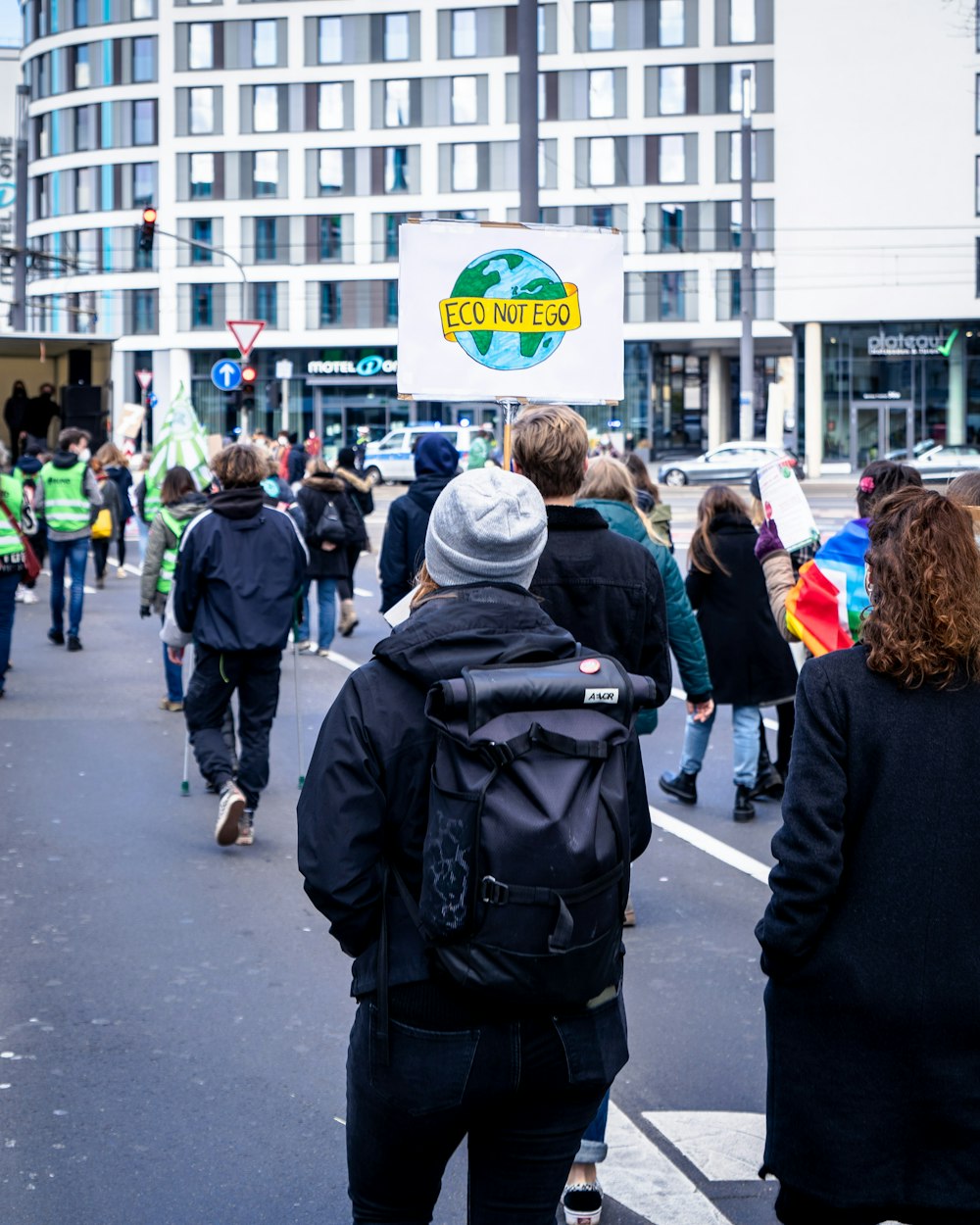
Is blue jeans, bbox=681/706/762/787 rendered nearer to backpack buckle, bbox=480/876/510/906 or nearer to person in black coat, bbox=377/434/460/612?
person in black coat, bbox=377/434/460/612

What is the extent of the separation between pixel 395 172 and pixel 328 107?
168 inches

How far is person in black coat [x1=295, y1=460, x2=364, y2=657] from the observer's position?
15.1 meters

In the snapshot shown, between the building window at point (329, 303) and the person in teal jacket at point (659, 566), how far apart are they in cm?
6839

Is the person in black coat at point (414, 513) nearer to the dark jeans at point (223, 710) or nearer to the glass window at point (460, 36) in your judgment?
the dark jeans at point (223, 710)

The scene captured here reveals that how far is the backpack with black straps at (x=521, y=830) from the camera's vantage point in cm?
265

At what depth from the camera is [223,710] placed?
320 inches

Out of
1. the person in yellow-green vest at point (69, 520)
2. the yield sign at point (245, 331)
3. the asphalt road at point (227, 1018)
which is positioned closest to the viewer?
the asphalt road at point (227, 1018)

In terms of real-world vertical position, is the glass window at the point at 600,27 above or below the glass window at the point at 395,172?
above

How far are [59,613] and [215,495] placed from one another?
8.34 m

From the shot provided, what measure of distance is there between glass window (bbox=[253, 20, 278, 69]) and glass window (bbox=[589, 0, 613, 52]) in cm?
1423

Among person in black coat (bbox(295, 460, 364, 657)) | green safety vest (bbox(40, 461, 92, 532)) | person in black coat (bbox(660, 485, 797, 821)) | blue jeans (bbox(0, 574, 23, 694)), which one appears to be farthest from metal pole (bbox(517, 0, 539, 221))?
person in black coat (bbox(660, 485, 797, 821))

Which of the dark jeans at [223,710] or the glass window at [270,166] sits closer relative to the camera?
the dark jeans at [223,710]

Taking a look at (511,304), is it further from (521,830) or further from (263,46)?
(263,46)

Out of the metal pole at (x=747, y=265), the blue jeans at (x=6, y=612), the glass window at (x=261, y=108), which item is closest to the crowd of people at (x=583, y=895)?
the blue jeans at (x=6, y=612)
